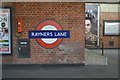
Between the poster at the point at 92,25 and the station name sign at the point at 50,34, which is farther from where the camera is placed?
the poster at the point at 92,25

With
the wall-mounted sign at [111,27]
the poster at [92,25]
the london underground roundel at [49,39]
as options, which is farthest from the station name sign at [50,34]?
the wall-mounted sign at [111,27]

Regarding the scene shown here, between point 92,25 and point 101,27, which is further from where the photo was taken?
point 92,25

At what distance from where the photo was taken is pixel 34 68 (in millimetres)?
12188

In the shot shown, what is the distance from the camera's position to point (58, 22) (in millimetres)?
12539

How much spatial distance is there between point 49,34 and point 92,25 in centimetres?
1245

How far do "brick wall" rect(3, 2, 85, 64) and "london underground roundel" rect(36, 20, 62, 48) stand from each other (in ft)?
0.48

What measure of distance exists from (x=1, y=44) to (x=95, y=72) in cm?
450

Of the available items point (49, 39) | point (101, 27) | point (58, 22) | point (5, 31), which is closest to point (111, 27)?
point (101, 27)

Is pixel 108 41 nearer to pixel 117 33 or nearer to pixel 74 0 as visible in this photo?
pixel 117 33

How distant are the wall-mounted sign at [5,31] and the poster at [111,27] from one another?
1293 cm

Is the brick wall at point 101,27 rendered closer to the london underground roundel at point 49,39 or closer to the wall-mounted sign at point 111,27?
the wall-mounted sign at point 111,27

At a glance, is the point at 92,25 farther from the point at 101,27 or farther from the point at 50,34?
the point at 50,34

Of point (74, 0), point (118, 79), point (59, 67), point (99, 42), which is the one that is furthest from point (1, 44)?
point (99, 42)

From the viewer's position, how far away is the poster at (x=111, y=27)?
2381cm
